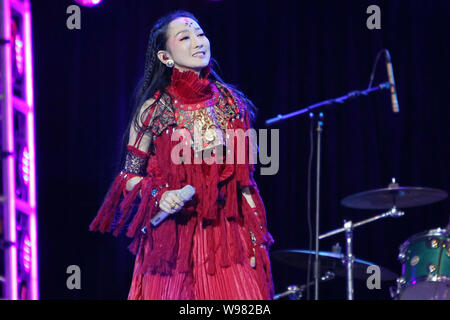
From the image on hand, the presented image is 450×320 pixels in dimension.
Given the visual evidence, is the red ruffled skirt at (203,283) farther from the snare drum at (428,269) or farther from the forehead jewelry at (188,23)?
the snare drum at (428,269)

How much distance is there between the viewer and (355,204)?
4.78 m

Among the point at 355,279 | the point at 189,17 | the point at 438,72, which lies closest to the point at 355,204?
the point at 355,279

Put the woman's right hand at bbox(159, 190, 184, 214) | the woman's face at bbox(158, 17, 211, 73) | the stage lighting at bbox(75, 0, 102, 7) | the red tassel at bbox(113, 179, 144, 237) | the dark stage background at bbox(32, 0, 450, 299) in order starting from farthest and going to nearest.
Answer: the dark stage background at bbox(32, 0, 450, 299) → the stage lighting at bbox(75, 0, 102, 7) → the woman's face at bbox(158, 17, 211, 73) → the red tassel at bbox(113, 179, 144, 237) → the woman's right hand at bbox(159, 190, 184, 214)

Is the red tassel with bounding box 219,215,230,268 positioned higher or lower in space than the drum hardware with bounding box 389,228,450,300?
higher

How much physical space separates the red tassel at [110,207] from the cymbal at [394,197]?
1.74 metres

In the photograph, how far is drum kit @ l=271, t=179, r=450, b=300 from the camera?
181 inches

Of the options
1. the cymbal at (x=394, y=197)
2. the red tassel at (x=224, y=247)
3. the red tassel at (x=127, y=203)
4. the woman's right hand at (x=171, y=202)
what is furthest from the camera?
the cymbal at (x=394, y=197)

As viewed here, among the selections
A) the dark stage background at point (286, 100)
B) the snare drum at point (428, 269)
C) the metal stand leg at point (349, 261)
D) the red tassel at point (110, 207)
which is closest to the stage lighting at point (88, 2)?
the dark stage background at point (286, 100)

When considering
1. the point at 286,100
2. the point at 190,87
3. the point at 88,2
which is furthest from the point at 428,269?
the point at 88,2

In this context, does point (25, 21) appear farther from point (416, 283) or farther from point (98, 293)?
point (416, 283)

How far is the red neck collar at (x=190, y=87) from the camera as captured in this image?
349 cm

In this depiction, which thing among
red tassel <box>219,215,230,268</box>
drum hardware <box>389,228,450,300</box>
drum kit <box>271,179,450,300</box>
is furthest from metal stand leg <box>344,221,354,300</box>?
red tassel <box>219,215,230,268</box>

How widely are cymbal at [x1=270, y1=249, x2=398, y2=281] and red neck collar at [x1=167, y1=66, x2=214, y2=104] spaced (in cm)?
151

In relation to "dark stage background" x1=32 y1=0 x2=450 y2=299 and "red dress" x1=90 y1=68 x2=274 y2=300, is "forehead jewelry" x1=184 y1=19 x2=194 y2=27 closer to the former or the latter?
"red dress" x1=90 y1=68 x2=274 y2=300
